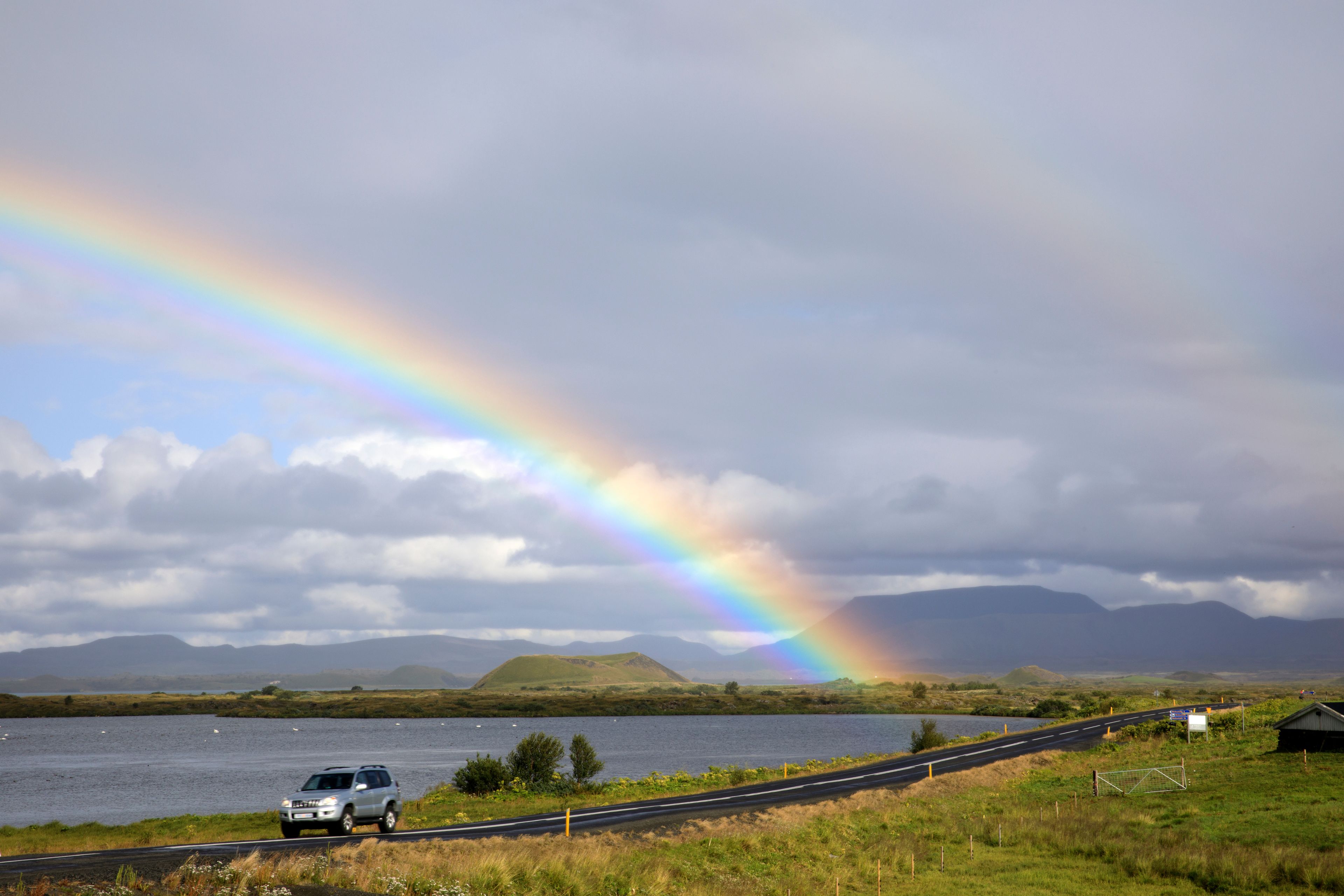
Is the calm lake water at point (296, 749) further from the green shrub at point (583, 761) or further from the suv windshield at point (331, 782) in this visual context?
the suv windshield at point (331, 782)

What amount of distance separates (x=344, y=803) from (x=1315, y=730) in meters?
61.6

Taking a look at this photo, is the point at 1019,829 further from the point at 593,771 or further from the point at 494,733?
the point at 494,733

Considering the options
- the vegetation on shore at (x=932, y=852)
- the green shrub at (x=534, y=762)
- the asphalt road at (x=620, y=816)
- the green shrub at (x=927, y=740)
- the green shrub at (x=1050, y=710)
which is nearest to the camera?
the vegetation on shore at (x=932, y=852)

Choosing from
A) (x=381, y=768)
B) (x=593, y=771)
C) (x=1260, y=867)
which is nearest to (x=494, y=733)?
(x=593, y=771)

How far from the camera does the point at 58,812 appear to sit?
63.1 metres

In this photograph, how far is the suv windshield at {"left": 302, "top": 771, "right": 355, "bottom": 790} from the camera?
124 ft

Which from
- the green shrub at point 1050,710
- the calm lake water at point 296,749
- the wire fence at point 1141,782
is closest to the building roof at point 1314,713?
the wire fence at point 1141,782

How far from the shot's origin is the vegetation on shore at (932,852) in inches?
960

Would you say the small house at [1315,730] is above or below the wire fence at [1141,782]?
above

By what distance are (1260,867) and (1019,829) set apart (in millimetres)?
11543

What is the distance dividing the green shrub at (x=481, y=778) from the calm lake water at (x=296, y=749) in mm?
10823

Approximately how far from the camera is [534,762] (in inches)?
2490

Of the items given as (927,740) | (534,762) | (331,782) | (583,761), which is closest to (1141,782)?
(927,740)

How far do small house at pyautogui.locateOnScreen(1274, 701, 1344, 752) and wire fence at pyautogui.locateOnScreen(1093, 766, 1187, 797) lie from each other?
8691 mm
